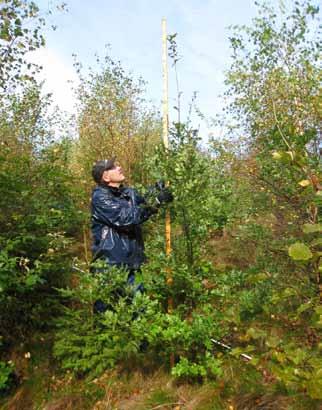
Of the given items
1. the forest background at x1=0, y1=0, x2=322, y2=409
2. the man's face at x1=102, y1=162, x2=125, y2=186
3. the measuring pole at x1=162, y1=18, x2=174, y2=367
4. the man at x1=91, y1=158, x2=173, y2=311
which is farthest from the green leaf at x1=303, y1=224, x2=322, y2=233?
the man's face at x1=102, y1=162, x2=125, y2=186

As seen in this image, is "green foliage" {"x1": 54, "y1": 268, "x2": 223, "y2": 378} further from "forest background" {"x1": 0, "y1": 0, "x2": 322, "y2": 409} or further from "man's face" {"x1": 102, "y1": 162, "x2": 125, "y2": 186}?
"man's face" {"x1": 102, "y1": 162, "x2": 125, "y2": 186}

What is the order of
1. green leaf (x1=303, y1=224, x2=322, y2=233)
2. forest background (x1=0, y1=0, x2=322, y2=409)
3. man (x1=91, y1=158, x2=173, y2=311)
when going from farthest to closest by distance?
man (x1=91, y1=158, x2=173, y2=311)
forest background (x1=0, y1=0, x2=322, y2=409)
green leaf (x1=303, y1=224, x2=322, y2=233)

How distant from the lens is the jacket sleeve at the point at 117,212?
3805 millimetres

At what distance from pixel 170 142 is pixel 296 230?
197cm

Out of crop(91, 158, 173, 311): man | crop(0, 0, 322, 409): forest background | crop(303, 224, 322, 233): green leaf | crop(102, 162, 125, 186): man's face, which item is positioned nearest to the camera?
crop(303, 224, 322, 233): green leaf

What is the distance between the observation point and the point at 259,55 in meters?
10.7

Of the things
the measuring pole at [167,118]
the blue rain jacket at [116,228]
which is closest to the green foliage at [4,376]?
the blue rain jacket at [116,228]

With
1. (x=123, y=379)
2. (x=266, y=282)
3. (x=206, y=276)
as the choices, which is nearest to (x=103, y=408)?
(x=123, y=379)

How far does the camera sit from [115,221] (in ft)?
13.1

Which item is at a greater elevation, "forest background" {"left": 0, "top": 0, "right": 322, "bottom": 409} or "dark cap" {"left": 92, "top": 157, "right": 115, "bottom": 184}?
"dark cap" {"left": 92, "top": 157, "right": 115, "bottom": 184}

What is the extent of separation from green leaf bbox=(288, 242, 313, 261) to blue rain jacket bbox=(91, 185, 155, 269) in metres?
2.59

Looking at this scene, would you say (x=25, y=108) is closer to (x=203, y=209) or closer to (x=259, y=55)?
(x=259, y=55)

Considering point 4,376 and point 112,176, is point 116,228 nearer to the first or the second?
point 112,176

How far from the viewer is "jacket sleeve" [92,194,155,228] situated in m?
3.81
